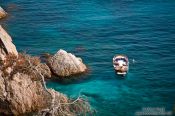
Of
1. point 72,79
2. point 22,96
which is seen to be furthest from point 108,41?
point 22,96

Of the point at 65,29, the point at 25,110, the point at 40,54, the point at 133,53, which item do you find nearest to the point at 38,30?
the point at 65,29

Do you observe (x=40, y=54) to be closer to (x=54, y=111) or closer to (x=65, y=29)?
(x=65, y=29)

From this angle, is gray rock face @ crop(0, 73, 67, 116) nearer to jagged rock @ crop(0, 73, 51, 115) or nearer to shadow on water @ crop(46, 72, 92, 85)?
jagged rock @ crop(0, 73, 51, 115)

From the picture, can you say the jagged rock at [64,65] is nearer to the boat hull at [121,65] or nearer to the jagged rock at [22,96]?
the boat hull at [121,65]

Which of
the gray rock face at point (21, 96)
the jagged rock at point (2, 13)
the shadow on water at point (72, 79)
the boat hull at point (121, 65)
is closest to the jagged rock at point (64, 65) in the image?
the shadow on water at point (72, 79)

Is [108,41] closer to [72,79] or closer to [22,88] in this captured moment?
[72,79]

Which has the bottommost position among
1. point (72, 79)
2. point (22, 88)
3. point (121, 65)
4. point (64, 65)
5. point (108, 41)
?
point (72, 79)

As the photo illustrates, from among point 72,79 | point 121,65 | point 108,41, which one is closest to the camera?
point 72,79

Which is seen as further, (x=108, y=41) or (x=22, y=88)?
(x=108, y=41)
